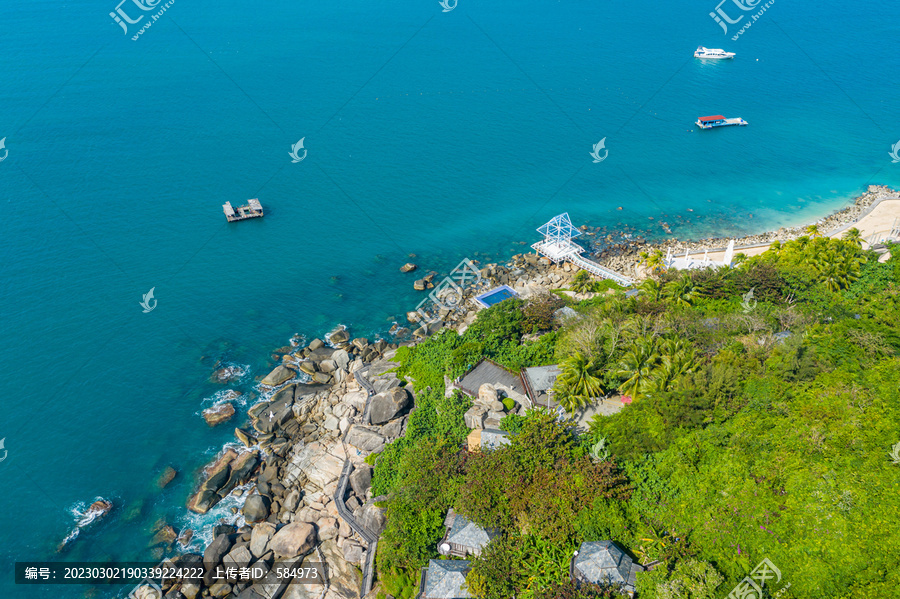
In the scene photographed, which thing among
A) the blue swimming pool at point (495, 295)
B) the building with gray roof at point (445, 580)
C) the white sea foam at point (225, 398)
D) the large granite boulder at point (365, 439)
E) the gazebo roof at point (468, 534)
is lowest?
the white sea foam at point (225, 398)

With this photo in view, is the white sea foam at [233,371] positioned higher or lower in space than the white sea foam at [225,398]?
higher

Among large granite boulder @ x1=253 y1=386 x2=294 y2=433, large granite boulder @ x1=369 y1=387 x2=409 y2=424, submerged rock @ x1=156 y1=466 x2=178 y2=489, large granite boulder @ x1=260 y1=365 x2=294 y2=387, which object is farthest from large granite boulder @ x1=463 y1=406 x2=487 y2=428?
submerged rock @ x1=156 y1=466 x2=178 y2=489

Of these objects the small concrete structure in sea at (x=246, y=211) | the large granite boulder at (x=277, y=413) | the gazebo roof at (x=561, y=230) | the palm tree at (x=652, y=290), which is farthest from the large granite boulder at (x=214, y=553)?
the small concrete structure in sea at (x=246, y=211)

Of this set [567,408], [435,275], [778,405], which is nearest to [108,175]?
[435,275]

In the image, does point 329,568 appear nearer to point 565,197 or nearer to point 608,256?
point 608,256

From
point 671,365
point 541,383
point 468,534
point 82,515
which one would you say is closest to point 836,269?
point 671,365

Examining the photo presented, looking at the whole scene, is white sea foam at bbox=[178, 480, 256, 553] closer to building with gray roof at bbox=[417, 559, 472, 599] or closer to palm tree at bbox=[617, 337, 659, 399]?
building with gray roof at bbox=[417, 559, 472, 599]

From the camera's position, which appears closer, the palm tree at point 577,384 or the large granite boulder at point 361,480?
the palm tree at point 577,384

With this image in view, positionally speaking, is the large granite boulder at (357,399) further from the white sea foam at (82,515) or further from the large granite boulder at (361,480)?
the white sea foam at (82,515)
